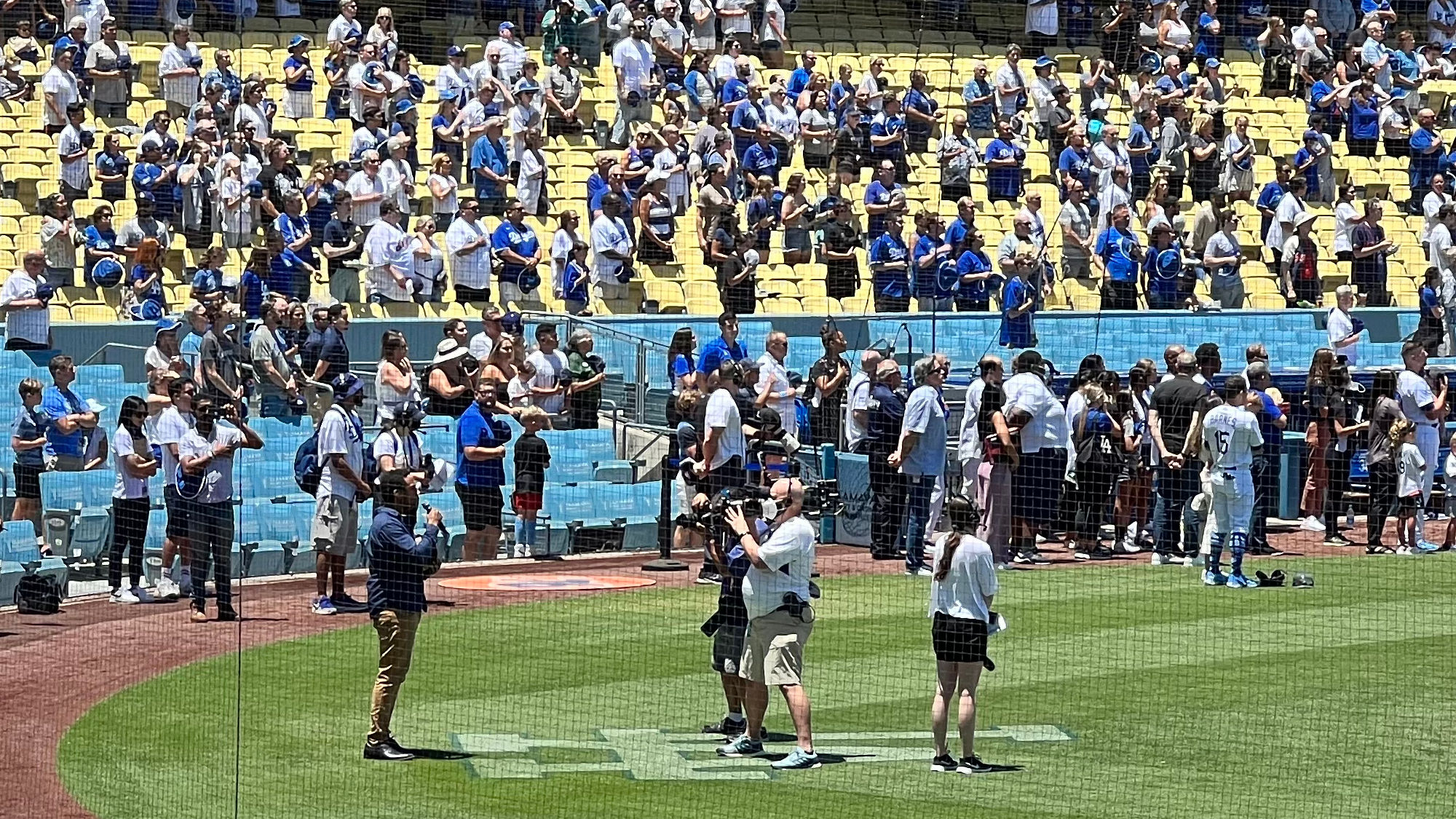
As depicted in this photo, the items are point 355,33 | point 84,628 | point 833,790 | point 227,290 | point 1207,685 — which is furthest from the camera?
point 355,33

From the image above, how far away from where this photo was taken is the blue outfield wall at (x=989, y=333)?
1834cm

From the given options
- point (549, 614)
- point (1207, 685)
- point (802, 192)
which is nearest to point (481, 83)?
point (802, 192)

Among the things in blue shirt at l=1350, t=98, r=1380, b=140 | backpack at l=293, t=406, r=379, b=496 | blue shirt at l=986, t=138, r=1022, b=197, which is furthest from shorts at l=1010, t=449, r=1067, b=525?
blue shirt at l=1350, t=98, r=1380, b=140

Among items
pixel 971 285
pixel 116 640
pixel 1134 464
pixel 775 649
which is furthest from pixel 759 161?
pixel 775 649

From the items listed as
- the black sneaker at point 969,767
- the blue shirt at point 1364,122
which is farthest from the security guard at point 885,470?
the blue shirt at point 1364,122

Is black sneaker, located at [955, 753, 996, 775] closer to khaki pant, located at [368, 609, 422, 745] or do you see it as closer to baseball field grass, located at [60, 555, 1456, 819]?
baseball field grass, located at [60, 555, 1456, 819]

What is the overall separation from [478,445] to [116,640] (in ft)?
10.4

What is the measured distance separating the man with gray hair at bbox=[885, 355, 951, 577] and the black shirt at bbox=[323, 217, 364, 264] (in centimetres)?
546

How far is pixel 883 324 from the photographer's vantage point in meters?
20.5

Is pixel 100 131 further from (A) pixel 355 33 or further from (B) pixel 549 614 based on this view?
(B) pixel 549 614

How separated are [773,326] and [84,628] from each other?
8034mm

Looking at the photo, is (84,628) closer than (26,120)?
Yes

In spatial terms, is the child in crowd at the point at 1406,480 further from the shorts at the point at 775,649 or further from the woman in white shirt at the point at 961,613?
the shorts at the point at 775,649

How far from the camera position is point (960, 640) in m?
10.2
